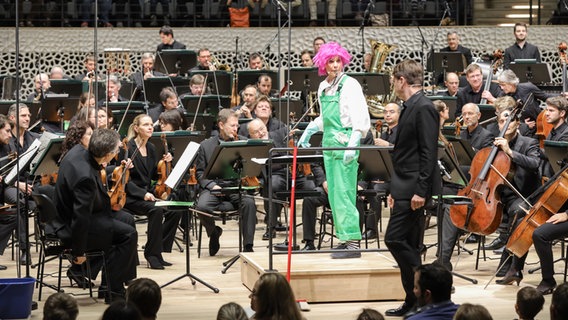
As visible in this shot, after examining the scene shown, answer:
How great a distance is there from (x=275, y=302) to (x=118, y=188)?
11.4 ft

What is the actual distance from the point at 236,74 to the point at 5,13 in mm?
4785

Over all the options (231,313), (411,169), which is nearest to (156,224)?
(411,169)

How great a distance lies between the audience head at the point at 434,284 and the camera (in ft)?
15.4

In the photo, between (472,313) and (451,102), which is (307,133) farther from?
(472,313)

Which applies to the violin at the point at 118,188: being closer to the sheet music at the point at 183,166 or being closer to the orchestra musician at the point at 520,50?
the sheet music at the point at 183,166

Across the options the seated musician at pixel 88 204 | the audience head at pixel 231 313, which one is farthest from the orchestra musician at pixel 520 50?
the audience head at pixel 231 313

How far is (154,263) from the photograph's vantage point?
811 centimetres

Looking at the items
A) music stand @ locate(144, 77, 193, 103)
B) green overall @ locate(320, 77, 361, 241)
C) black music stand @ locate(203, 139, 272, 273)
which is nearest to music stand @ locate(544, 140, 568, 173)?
green overall @ locate(320, 77, 361, 241)

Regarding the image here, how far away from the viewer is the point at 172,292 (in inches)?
282

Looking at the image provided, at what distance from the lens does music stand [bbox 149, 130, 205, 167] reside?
8477 mm

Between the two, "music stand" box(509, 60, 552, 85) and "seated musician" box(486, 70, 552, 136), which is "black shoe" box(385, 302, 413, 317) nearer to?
"seated musician" box(486, 70, 552, 136)

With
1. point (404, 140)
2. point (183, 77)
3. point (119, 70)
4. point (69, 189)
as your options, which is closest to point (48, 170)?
point (69, 189)

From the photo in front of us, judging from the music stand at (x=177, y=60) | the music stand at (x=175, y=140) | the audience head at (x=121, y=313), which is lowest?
the audience head at (x=121, y=313)

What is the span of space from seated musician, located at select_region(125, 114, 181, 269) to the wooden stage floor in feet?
0.51
